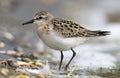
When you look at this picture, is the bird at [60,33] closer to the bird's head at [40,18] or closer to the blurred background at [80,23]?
the bird's head at [40,18]

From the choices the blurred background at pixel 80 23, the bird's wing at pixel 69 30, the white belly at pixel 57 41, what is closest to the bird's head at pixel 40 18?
the bird's wing at pixel 69 30

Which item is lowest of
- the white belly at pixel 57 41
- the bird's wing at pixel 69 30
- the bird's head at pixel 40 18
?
the white belly at pixel 57 41

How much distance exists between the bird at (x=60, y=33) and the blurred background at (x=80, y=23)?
3.04 ft

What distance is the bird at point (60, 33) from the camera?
10.5 meters

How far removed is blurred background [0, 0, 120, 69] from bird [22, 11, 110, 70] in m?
0.93

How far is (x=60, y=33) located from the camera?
1062cm

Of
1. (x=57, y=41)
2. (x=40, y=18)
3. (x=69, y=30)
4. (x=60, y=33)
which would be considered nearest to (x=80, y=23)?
(x=40, y=18)

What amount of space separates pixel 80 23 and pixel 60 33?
7.75 m

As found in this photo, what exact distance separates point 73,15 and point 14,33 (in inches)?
173

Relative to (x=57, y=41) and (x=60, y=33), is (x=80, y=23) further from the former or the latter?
(x=57, y=41)

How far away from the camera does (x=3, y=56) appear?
11.5 m

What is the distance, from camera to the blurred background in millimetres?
13344

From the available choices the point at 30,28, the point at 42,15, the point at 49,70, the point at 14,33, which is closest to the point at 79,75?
the point at 49,70

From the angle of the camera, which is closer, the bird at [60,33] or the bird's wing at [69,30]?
the bird at [60,33]
